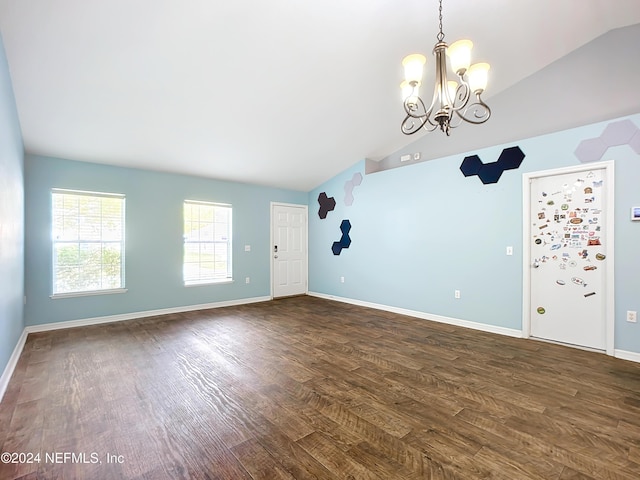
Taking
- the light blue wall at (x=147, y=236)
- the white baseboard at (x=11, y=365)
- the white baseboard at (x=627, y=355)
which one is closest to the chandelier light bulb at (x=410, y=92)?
the white baseboard at (x=627, y=355)

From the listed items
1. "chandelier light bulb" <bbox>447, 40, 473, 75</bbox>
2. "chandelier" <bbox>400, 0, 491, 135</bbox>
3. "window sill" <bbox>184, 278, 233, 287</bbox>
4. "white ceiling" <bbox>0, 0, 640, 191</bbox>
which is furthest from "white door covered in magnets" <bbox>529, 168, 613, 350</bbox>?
"window sill" <bbox>184, 278, 233, 287</bbox>

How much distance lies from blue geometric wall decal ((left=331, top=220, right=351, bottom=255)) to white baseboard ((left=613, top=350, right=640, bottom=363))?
3918 mm

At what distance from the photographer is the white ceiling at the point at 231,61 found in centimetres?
249

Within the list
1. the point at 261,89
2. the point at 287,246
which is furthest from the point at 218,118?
the point at 287,246

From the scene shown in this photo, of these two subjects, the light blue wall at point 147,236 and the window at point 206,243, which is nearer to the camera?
the light blue wall at point 147,236

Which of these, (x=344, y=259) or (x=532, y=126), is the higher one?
(x=532, y=126)

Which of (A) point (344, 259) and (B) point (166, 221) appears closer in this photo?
(B) point (166, 221)

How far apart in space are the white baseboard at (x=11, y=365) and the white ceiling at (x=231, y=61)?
2.38m

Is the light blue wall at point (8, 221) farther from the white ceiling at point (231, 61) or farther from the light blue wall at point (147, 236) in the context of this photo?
the light blue wall at point (147, 236)

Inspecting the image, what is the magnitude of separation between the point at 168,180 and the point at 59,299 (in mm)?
2270

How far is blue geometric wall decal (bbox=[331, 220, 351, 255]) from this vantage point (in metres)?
5.86

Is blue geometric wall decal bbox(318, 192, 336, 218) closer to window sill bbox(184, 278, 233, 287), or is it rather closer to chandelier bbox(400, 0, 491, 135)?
window sill bbox(184, 278, 233, 287)

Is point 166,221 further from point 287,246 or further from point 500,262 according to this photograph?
point 500,262

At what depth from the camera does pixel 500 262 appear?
3.88 meters
